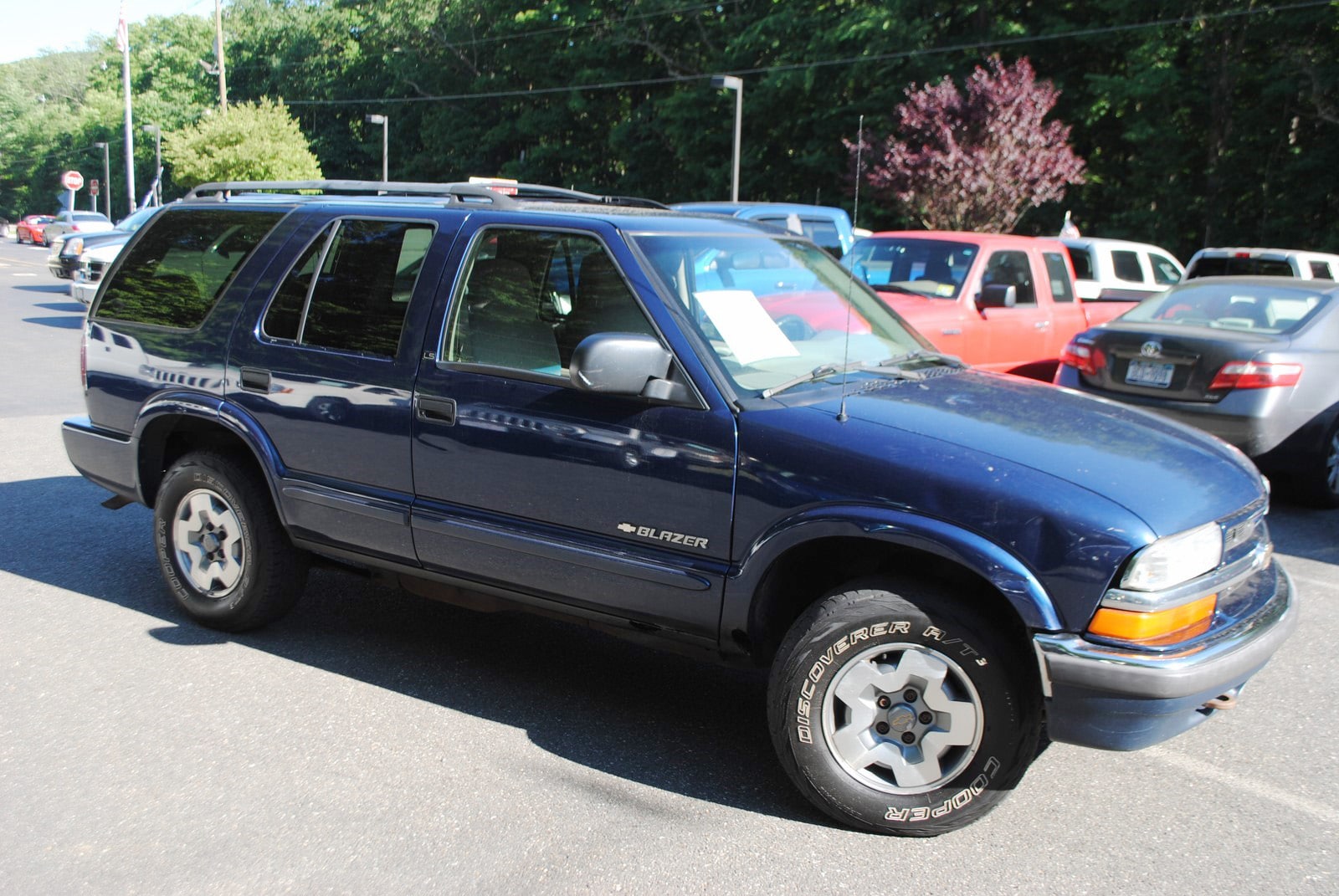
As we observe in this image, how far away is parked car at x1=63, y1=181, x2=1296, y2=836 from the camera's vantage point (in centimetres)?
309

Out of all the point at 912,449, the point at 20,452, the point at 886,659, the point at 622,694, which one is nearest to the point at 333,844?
the point at 622,694

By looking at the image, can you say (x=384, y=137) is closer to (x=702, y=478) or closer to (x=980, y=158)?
(x=980, y=158)

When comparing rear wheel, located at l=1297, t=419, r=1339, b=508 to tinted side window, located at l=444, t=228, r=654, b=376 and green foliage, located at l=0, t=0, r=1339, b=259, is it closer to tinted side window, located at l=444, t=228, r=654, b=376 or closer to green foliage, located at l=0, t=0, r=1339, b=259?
tinted side window, located at l=444, t=228, r=654, b=376

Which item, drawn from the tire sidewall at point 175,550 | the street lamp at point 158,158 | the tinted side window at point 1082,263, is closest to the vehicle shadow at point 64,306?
the tinted side window at point 1082,263

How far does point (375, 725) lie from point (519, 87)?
54.6m

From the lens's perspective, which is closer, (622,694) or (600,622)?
(600,622)

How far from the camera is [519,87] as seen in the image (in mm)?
54938

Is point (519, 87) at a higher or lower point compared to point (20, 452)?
higher

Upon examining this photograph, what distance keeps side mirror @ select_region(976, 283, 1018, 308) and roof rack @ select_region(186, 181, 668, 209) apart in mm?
4832

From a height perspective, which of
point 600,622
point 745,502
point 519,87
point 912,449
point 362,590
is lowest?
point 362,590

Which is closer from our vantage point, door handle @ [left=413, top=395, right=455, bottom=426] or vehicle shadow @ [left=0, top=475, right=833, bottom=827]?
vehicle shadow @ [left=0, top=475, right=833, bottom=827]

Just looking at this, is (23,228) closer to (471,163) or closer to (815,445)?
(471,163)

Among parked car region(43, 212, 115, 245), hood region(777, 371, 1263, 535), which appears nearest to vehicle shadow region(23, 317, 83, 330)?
hood region(777, 371, 1263, 535)

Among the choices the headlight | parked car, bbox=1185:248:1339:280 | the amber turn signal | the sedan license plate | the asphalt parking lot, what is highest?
parked car, bbox=1185:248:1339:280
